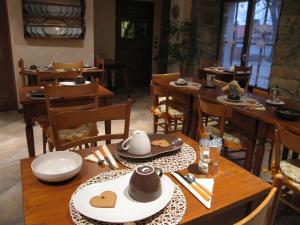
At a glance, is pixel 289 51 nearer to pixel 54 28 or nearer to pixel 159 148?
pixel 159 148

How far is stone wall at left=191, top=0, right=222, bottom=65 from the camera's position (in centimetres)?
510

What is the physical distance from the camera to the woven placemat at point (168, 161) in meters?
1.08

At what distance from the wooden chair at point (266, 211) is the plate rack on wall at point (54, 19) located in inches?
162

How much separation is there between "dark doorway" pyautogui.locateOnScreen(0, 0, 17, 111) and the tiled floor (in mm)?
209

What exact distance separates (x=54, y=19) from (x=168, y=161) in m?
3.77

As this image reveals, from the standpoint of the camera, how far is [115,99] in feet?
17.0


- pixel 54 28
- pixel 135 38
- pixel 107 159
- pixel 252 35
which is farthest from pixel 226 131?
pixel 135 38

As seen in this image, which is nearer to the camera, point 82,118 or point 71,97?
point 82,118

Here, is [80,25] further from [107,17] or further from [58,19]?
[107,17]

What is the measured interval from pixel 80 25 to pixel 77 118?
11.0 feet

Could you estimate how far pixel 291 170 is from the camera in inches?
65.7

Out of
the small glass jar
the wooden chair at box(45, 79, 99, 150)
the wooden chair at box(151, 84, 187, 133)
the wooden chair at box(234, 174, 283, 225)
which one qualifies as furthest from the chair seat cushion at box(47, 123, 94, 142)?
the wooden chair at box(234, 174, 283, 225)

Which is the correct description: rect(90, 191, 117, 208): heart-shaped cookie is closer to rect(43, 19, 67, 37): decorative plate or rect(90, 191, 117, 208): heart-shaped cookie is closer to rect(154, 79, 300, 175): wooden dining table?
rect(154, 79, 300, 175): wooden dining table

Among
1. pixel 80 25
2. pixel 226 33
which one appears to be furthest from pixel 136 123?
pixel 226 33
